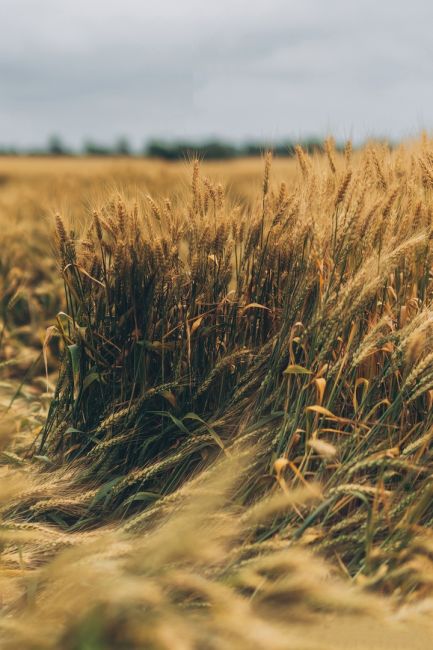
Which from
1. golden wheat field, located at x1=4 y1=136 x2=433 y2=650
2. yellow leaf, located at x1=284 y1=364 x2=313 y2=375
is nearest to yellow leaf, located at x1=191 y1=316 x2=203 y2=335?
golden wheat field, located at x1=4 y1=136 x2=433 y2=650

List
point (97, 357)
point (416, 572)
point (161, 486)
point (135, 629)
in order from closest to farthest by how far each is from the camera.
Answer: point (135, 629)
point (416, 572)
point (161, 486)
point (97, 357)

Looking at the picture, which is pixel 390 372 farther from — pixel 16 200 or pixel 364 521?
pixel 16 200

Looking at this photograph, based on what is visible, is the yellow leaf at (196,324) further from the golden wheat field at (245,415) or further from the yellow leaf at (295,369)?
the yellow leaf at (295,369)

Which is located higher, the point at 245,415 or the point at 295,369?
the point at 295,369

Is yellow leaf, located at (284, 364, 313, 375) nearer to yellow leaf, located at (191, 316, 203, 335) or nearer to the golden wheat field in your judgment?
the golden wheat field

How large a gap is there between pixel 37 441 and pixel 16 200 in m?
5.54

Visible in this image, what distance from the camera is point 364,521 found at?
1.62m

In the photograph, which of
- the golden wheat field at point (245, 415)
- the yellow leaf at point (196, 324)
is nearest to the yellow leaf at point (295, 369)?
the golden wheat field at point (245, 415)

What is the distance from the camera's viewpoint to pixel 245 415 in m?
1.87

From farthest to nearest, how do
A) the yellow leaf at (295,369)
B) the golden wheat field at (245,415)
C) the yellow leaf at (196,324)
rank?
the yellow leaf at (196,324) < the yellow leaf at (295,369) < the golden wheat field at (245,415)

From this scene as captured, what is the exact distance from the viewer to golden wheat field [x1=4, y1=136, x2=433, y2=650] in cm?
139

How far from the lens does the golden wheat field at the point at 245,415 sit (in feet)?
4.55

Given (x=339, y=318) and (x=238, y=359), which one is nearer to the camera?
(x=339, y=318)

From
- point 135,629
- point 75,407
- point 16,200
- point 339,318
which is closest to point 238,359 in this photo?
point 339,318
